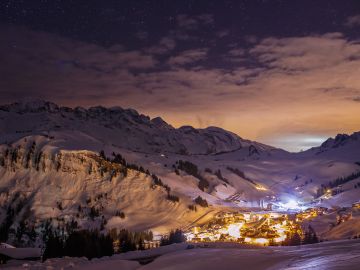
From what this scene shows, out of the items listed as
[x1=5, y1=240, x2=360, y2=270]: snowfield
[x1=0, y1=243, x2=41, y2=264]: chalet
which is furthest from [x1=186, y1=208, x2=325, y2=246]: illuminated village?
[x1=5, y1=240, x2=360, y2=270]: snowfield

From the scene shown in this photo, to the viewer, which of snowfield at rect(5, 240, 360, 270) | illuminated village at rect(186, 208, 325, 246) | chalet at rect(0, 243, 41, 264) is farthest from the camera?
illuminated village at rect(186, 208, 325, 246)

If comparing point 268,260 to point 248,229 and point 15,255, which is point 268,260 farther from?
point 248,229

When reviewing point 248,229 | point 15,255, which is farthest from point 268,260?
point 248,229

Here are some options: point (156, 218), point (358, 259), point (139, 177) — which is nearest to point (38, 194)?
point (139, 177)

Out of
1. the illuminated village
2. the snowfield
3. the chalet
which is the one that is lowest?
the snowfield

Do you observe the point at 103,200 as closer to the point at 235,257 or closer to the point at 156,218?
the point at 156,218

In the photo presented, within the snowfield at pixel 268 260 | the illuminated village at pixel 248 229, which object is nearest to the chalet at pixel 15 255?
the snowfield at pixel 268 260

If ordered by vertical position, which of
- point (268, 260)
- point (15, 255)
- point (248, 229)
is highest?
point (248, 229)

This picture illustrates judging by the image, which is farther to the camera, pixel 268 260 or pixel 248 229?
pixel 248 229

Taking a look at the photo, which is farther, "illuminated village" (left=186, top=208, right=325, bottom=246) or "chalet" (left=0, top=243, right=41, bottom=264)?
"illuminated village" (left=186, top=208, right=325, bottom=246)

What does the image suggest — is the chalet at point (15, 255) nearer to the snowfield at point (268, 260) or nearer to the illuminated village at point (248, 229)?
the snowfield at point (268, 260)

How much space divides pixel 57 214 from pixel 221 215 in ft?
190

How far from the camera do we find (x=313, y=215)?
16138 cm

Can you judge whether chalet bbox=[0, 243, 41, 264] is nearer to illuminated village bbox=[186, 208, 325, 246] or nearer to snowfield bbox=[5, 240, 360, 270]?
snowfield bbox=[5, 240, 360, 270]
